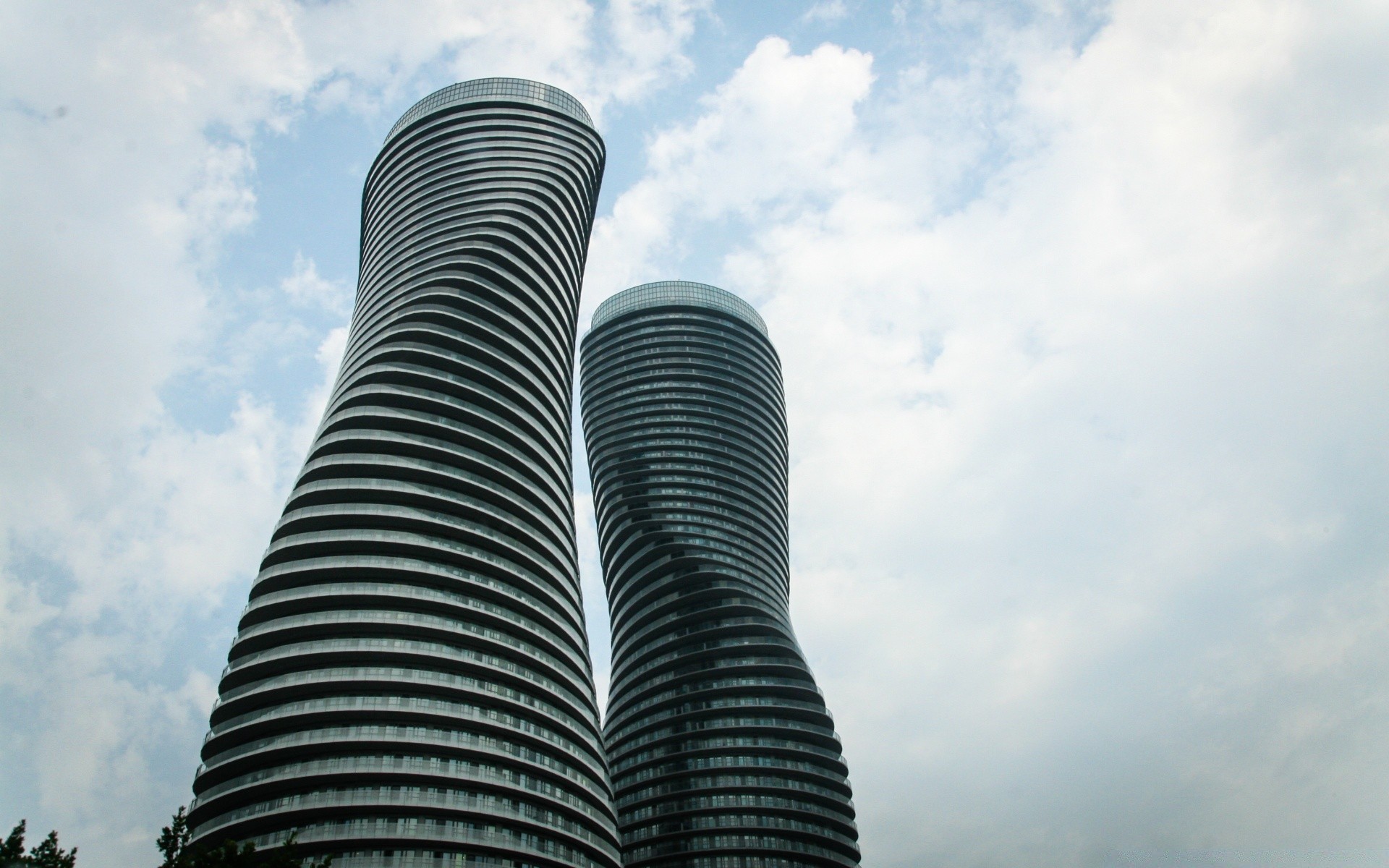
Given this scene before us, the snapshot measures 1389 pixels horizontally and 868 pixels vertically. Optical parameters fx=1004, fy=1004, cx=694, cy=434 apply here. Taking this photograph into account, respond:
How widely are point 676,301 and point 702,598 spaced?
59.7 meters

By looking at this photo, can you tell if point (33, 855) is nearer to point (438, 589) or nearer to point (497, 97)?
point (438, 589)

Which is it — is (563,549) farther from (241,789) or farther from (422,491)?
(241,789)

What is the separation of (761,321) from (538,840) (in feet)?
403

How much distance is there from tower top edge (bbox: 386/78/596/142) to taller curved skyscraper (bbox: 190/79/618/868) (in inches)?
516

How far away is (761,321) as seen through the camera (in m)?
186

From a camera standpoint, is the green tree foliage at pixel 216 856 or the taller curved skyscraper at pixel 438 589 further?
the taller curved skyscraper at pixel 438 589

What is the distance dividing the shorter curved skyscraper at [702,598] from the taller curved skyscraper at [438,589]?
4057cm

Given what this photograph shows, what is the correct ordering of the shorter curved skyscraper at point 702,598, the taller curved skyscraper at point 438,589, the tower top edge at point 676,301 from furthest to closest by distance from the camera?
the tower top edge at point 676,301, the shorter curved skyscraper at point 702,598, the taller curved skyscraper at point 438,589

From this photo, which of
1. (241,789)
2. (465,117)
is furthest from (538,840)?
(465,117)

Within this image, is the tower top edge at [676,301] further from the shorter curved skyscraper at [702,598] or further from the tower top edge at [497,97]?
the tower top edge at [497,97]

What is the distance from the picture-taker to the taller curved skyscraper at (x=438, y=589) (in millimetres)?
73125

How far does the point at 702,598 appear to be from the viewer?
142 m

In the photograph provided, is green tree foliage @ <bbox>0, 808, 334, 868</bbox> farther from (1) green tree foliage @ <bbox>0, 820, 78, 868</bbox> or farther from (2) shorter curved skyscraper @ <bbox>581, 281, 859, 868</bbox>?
(2) shorter curved skyscraper @ <bbox>581, 281, 859, 868</bbox>

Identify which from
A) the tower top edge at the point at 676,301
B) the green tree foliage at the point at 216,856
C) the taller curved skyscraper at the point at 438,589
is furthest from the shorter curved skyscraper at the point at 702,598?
the green tree foliage at the point at 216,856
